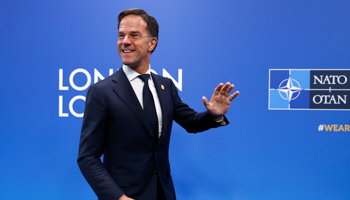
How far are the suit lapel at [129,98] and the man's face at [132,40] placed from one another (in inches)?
4.4

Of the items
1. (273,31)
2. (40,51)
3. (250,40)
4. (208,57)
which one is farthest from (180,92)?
(40,51)

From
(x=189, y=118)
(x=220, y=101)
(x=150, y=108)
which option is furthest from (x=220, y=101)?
(x=150, y=108)

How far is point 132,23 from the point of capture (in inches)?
46.8

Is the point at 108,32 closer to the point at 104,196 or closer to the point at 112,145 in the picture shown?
the point at 112,145

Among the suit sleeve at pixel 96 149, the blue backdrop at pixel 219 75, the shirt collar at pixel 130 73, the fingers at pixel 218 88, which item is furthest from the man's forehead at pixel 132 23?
the blue backdrop at pixel 219 75

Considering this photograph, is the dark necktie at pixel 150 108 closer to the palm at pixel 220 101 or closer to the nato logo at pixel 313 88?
the palm at pixel 220 101

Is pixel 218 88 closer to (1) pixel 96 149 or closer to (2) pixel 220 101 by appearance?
(2) pixel 220 101

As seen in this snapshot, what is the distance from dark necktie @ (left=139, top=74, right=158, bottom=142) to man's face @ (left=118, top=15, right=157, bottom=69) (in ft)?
0.33

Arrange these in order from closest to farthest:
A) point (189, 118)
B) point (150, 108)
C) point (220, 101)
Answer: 1. point (150, 108)
2. point (220, 101)
3. point (189, 118)

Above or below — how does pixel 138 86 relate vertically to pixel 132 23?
below

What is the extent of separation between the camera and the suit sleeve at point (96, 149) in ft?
3.33

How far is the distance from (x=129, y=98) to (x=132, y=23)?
0.36 m

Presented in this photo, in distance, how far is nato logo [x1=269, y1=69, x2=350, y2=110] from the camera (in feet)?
7.22

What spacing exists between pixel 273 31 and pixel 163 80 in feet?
4.46
